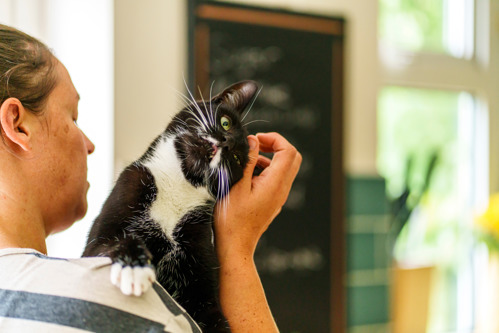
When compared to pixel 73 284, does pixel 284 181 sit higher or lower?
higher

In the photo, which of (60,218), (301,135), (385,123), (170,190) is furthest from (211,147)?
(385,123)

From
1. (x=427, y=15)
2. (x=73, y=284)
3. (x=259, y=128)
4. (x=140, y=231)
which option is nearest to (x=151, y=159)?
(x=140, y=231)

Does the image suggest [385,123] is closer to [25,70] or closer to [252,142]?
[252,142]

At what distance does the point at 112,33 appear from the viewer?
178 centimetres

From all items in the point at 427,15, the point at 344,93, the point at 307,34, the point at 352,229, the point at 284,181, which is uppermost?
the point at 427,15

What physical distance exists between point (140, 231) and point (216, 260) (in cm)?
15

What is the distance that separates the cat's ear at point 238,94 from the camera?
1049 mm

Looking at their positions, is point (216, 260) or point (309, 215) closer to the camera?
point (216, 260)

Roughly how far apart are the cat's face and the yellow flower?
195cm

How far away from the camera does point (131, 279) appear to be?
0.61 metres

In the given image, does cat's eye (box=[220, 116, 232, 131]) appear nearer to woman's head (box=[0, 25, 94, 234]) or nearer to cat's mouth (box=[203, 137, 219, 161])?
cat's mouth (box=[203, 137, 219, 161])

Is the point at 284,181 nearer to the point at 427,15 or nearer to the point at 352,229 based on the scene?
the point at 352,229

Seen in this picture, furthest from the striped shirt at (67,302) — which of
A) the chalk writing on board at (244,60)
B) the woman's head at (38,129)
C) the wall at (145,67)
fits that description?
the chalk writing on board at (244,60)

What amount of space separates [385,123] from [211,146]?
6.60ft
